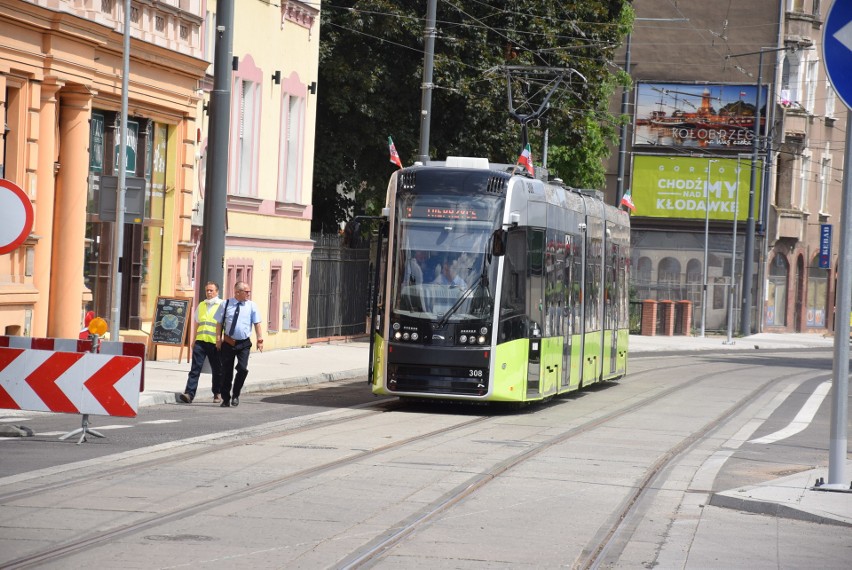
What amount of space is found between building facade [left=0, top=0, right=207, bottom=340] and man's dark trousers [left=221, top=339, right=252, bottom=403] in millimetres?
3712

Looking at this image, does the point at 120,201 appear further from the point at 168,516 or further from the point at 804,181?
the point at 804,181

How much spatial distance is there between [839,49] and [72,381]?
26.1ft

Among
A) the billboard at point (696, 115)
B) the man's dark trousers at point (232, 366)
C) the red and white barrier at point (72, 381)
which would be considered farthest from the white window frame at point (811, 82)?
the red and white barrier at point (72, 381)

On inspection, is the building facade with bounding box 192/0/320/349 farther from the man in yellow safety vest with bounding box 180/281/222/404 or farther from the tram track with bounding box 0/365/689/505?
the tram track with bounding box 0/365/689/505

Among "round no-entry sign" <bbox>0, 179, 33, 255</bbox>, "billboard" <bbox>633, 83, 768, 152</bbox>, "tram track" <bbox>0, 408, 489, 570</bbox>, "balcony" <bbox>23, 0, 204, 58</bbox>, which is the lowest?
"tram track" <bbox>0, 408, 489, 570</bbox>

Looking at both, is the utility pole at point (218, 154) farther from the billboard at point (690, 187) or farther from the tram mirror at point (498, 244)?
the billboard at point (690, 187)

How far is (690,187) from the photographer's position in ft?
222

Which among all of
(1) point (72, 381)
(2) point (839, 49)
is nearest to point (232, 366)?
(1) point (72, 381)

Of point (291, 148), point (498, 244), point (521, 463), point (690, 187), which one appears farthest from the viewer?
point (690, 187)

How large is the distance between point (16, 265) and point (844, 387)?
15028mm

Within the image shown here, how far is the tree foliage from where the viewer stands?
4094cm

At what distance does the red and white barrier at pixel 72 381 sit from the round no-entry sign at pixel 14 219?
1.58 metres

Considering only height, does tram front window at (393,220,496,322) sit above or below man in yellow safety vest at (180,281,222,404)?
above

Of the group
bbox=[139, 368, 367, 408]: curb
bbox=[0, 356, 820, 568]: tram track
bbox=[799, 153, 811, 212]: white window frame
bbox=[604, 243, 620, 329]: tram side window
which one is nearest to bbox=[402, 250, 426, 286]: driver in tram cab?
bbox=[0, 356, 820, 568]: tram track
